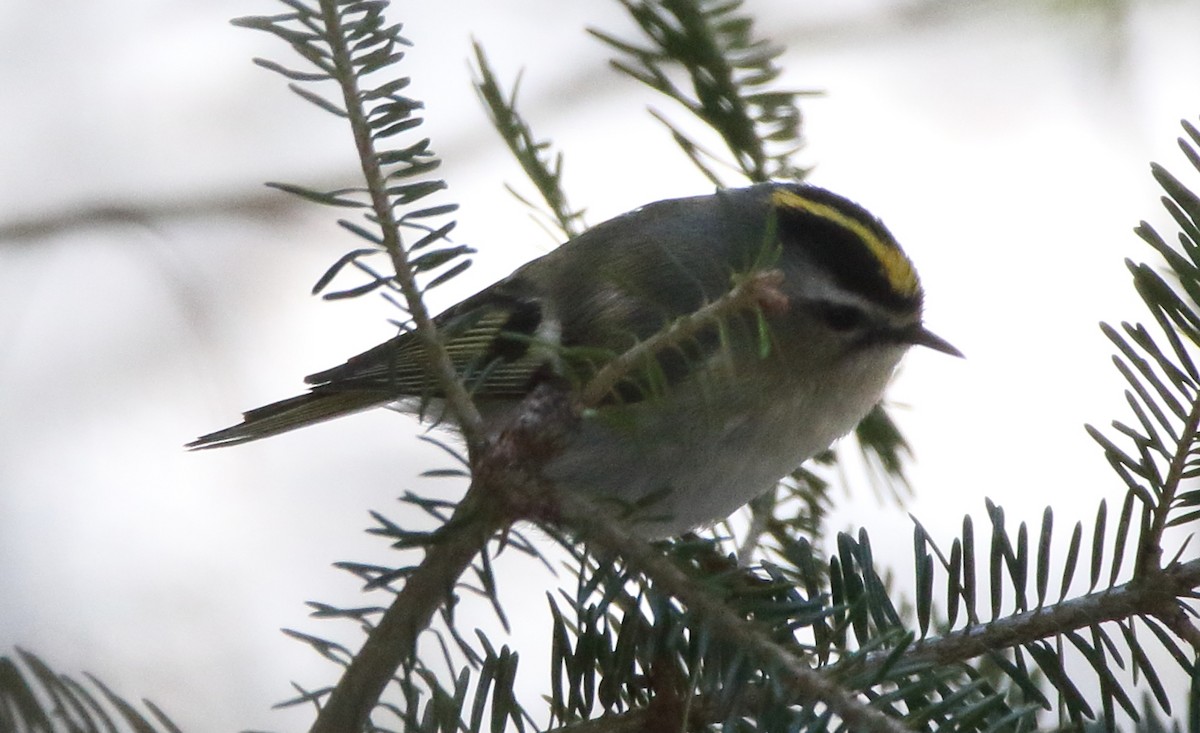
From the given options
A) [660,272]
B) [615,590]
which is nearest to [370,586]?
[615,590]

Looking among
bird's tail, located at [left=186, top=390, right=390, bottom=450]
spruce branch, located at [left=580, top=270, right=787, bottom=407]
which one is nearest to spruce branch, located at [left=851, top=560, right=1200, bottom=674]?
spruce branch, located at [left=580, top=270, right=787, bottom=407]

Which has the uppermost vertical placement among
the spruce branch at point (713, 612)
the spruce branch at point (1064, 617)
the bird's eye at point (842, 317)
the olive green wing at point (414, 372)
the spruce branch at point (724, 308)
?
the olive green wing at point (414, 372)

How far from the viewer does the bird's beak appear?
145 cm

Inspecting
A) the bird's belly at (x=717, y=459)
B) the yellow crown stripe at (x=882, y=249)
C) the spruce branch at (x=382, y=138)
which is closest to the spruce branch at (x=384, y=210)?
the spruce branch at (x=382, y=138)

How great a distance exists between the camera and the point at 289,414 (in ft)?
5.55

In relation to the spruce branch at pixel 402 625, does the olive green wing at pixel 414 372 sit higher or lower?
higher

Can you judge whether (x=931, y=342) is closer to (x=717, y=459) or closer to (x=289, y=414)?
(x=717, y=459)

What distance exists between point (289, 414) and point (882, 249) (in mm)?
838

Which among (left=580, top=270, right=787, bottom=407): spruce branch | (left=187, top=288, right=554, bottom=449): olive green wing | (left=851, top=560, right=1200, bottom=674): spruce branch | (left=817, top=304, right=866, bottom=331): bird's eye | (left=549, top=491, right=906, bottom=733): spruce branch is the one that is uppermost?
(left=187, top=288, right=554, bottom=449): olive green wing

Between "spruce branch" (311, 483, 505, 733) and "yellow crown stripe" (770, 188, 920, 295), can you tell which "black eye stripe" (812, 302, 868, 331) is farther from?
"spruce branch" (311, 483, 505, 733)

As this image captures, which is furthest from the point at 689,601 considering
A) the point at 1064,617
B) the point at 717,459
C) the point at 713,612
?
the point at 717,459

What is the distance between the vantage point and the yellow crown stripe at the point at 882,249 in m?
1.45

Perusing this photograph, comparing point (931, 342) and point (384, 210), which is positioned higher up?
point (384, 210)

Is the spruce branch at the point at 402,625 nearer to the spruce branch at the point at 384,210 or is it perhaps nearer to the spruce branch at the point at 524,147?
the spruce branch at the point at 384,210
